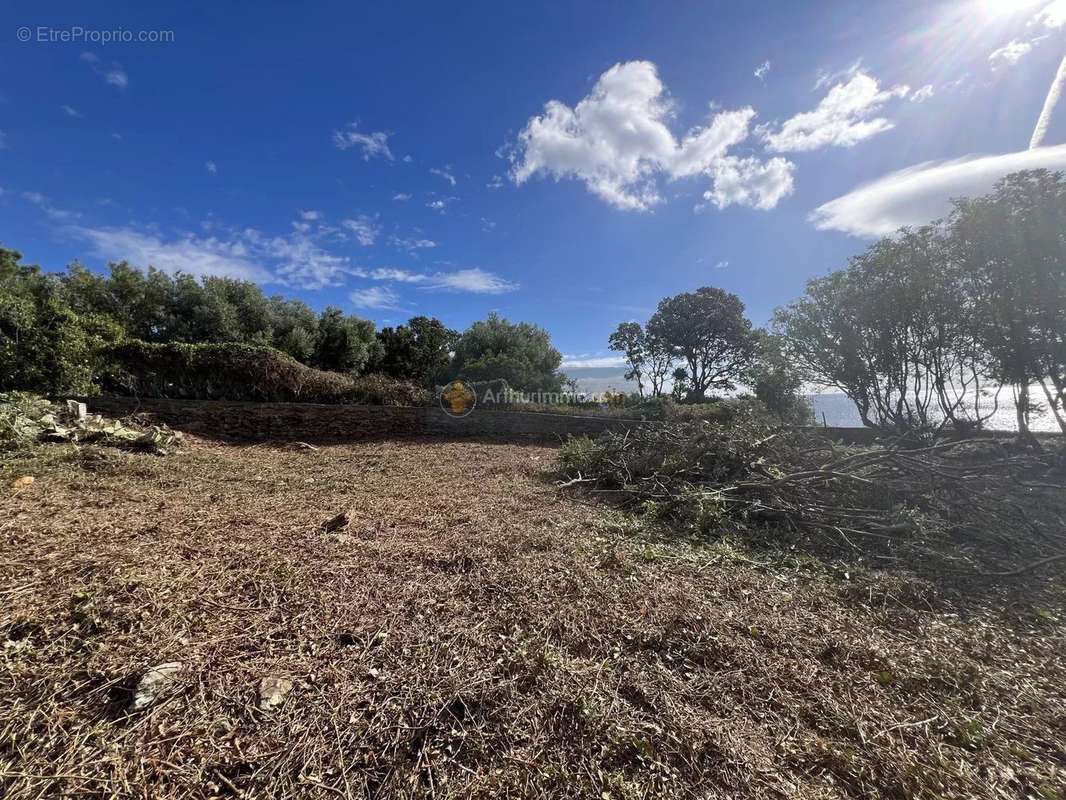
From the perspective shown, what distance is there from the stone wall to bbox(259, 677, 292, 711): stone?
6.69m

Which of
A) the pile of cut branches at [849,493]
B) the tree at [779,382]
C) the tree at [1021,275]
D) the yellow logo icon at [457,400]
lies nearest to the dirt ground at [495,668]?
the pile of cut branches at [849,493]

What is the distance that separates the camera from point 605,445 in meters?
5.18

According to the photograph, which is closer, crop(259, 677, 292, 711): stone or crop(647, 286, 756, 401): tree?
crop(259, 677, 292, 711): stone

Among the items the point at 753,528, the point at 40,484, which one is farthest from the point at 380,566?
the point at 40,484

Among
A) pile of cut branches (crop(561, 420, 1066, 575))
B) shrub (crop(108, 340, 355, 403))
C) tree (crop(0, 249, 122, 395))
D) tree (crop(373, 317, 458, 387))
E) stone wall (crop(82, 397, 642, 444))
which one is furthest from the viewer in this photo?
tree (crop(373, 317, 458, 387))

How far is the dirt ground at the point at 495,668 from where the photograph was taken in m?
1.08

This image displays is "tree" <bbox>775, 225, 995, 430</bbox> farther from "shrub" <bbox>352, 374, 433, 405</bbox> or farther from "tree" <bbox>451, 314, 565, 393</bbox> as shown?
"shrub" <bbox>352, 374, 433, 405</bbox>

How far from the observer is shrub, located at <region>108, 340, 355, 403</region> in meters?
6.98

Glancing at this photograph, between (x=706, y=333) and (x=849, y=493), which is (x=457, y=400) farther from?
(x=706, y=333)

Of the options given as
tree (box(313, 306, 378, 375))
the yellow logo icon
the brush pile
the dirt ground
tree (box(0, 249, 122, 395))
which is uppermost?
tree (box(313, 306, 378, 375))

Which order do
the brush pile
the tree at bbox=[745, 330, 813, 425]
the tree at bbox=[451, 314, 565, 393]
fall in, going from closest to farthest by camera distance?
the brush pile
the tree at bbox=[745, 330, 813, 425]
the tree at bbox=[451, 314, 565, 393]

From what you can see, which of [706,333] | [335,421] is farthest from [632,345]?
[335,421]

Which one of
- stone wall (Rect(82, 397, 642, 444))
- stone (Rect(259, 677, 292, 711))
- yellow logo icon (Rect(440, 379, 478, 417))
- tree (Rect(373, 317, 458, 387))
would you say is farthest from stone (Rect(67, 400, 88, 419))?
tree (Rect(373, 317, 458, 387))

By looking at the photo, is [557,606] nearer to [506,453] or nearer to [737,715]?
[737,715]
